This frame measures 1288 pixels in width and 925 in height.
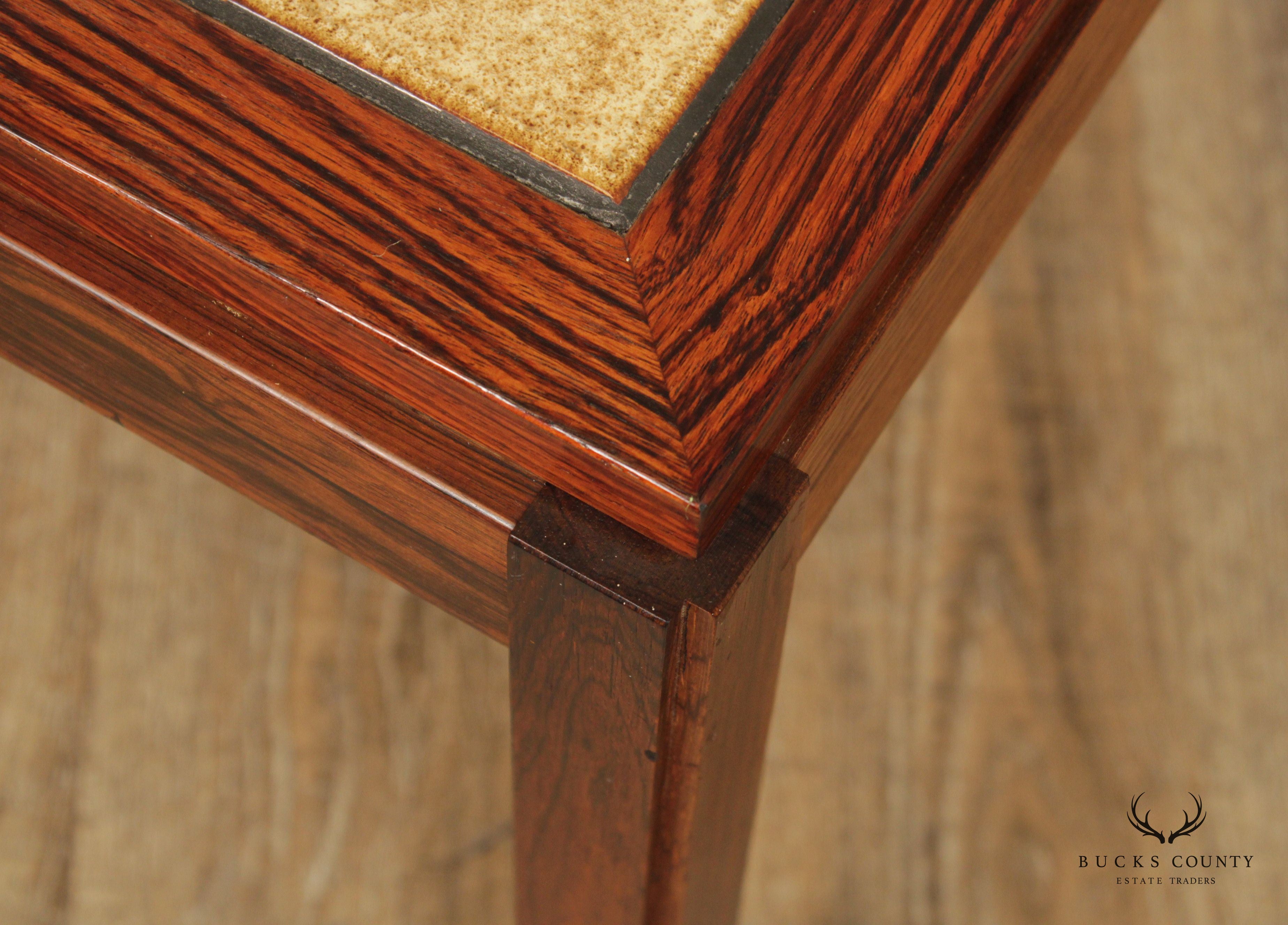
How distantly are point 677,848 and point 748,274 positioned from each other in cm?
21

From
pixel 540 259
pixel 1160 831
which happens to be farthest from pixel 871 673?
pixel 540 259

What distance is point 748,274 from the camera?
388 mm

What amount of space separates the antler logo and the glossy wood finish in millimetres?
571

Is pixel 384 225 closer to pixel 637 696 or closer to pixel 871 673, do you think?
pixel 637 696

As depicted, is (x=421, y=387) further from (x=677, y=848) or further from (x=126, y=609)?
(x=126, y=609)

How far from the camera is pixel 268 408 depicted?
417mm

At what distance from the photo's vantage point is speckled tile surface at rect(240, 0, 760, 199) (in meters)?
0.39

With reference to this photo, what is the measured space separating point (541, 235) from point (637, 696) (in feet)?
0.41

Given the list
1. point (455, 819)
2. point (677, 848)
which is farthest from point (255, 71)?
point (455, 819)

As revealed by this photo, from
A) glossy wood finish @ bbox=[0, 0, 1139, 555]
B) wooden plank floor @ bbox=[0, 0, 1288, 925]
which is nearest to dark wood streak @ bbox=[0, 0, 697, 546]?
glossy wood finish @ bbox=[0, 0, 1139, 555]

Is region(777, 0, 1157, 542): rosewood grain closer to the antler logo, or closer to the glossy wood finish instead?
the glossy wood finish

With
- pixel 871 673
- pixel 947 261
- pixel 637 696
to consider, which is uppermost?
pixel 947 261

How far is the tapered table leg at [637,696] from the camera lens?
0.38 m

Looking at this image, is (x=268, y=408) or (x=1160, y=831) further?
(x=1160, y=831)
